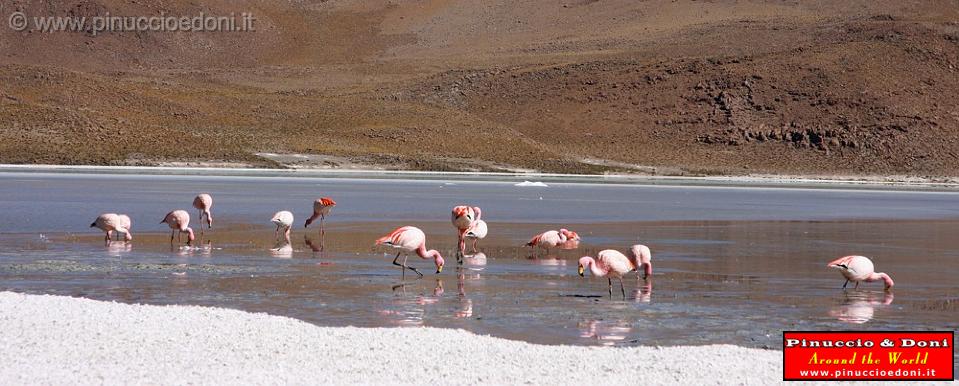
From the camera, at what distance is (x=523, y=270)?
1766cm

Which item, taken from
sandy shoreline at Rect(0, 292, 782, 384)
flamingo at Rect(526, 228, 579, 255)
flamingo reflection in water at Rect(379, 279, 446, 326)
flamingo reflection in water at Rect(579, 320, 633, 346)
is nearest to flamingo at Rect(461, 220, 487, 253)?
flamingo at Rect(526, 228, 579, 255)

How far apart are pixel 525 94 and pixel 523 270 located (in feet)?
270

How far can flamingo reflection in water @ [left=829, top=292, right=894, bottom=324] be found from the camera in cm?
1298

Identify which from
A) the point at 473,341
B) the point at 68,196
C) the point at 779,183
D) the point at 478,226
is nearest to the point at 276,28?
the point at 779,183

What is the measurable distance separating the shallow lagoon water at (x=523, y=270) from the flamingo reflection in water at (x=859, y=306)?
0.03m

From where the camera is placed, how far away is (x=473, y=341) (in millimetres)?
10797

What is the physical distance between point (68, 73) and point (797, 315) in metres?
80.6

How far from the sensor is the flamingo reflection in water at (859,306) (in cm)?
1298

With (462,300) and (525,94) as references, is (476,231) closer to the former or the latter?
(462,300)

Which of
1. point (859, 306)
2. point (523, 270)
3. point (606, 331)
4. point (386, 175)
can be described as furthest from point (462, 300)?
point (386, 175)

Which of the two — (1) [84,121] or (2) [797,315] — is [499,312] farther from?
(1) [84,121]

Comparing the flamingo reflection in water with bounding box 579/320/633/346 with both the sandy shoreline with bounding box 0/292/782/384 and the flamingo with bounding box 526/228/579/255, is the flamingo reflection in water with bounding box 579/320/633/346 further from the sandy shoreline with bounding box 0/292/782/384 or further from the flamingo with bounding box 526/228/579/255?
the flamingo with bounding box 526/228/579/255

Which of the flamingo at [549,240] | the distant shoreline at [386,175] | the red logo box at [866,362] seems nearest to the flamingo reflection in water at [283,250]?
the flamingo at [549,240]

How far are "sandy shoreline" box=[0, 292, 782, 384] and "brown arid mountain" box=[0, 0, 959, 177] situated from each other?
5593cm
